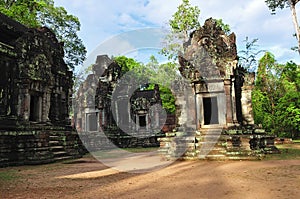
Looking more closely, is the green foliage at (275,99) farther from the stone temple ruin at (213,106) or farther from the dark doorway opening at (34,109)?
the dark doorway opening at (34,109)

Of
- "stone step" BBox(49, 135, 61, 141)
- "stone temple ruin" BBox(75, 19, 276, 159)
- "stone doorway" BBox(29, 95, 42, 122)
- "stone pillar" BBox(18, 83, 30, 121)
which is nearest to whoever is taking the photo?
"stone temple ruin" BBox(75, 19, 276, 159)

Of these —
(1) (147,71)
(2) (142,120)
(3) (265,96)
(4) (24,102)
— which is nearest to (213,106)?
(4) (24,102)

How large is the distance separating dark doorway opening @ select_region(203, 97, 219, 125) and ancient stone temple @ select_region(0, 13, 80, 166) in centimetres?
687

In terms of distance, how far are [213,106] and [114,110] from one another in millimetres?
13645

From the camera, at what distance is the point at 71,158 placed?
39.9 ft

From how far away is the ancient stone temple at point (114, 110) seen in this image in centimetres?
2255

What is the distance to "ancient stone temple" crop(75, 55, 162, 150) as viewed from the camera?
22.5 metres

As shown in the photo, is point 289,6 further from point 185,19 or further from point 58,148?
point 58,148

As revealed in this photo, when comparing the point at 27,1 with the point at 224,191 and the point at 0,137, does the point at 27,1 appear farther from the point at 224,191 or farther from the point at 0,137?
the point at 224,191

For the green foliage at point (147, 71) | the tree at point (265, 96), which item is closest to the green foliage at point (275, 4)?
the tree at point (265, 96)

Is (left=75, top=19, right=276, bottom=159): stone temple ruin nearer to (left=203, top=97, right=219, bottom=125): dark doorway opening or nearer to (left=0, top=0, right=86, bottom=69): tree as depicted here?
(left=203, top=97, right=219, bottom=125): dark doorway opening

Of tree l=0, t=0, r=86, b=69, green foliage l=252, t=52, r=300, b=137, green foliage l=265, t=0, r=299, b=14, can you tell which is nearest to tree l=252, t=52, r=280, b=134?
green foliage l=252, t=52, r=300, b=137

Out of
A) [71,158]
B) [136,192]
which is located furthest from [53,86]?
[136,192]

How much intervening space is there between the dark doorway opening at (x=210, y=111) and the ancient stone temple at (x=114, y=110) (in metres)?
10.9
